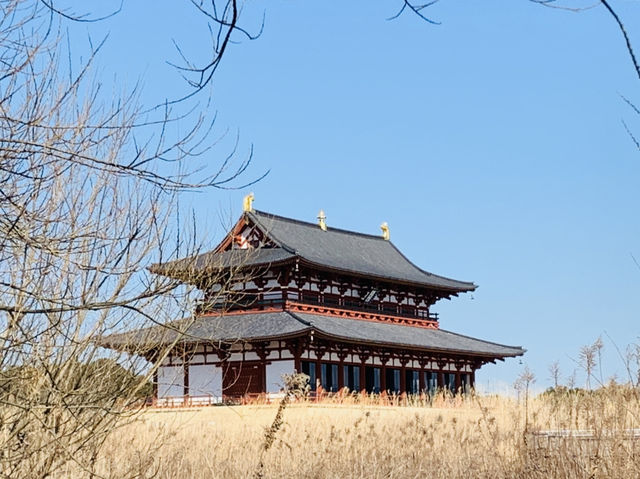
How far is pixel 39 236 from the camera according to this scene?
4461 mm

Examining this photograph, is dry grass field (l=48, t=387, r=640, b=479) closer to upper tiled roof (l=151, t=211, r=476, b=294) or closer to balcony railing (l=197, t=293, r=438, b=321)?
balcony railing (l=197, t=293, r=438, b=321)

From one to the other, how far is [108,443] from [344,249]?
21.4m

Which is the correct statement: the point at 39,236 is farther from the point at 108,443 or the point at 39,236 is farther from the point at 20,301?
the point at 108,443

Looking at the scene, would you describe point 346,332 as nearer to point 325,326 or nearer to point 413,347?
point 325,326

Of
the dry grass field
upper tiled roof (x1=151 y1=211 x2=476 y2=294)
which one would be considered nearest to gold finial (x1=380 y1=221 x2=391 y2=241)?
upper tiled roof (x1=151 y1=211 x2=476 y2=294)

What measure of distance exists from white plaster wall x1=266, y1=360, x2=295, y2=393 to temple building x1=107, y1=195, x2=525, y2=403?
30mm

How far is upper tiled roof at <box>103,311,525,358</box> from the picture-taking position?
2323 cm

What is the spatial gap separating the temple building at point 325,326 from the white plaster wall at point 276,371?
0.10 feet

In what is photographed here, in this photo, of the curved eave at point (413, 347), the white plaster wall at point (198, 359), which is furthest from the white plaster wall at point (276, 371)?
the white plaster wall at point (198, 359)

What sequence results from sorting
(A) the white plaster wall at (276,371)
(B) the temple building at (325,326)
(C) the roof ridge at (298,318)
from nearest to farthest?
(C) the roof ridge at (298,318), (A) the white plaster wall at (276,371), (B) the temple building at (325,326)

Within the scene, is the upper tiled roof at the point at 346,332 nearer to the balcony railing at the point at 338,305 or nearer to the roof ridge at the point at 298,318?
the roof ridge at the point at 298,318

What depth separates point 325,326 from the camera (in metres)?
24.6

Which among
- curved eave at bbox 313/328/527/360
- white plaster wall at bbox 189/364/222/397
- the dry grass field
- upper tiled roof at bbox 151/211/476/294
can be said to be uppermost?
upper tiled roof at bbox 151/211/476/294

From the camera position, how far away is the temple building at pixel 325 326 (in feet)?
79.3
